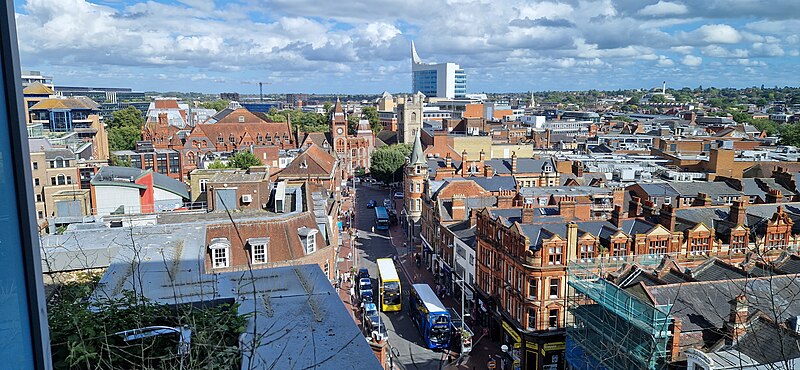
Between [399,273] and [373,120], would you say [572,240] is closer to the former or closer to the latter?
[399,273]

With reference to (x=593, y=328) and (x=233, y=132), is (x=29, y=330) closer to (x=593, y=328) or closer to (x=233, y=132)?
(x=593, y=328)

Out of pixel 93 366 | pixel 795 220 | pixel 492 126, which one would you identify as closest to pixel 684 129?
pixel 492 126

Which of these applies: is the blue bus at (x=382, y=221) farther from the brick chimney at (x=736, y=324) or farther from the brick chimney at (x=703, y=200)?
the brick chimney at (x=736, y=324)

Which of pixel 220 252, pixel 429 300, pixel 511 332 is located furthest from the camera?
pixel 429 300

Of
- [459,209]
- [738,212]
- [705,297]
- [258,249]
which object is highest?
[738,212]

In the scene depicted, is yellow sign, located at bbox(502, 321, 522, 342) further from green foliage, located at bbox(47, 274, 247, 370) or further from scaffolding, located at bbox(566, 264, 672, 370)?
green foliage, located at bbox(47, 274, 247, 370)

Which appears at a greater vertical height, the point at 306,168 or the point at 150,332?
the point at 150,332

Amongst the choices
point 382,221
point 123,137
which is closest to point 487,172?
point 382,221
